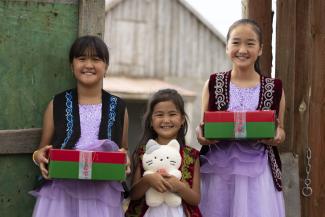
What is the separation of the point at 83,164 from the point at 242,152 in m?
1.00

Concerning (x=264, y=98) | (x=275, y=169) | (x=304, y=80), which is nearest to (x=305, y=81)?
(x=304, y=80)

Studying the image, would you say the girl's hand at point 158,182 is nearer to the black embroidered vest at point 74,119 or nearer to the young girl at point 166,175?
the young girl at point 166,175

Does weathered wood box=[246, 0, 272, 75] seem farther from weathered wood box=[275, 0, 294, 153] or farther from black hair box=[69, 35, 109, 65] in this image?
black hair box=[69, 35, 109, 65]

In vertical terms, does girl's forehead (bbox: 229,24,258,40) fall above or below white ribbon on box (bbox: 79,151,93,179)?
above

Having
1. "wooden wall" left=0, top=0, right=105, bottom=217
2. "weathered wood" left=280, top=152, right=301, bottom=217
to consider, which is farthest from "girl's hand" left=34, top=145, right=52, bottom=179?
"weathered wood" left=280, top=152, right=301, bottom=217

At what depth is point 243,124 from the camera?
140 inches

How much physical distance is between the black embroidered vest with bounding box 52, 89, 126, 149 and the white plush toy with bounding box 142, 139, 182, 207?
0.20 m

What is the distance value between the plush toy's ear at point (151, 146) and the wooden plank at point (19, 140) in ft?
2.14

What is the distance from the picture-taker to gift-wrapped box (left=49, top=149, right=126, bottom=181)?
129 inches

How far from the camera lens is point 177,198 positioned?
12.0 ft

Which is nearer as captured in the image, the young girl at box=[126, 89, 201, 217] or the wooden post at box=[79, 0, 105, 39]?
the young girl at box=[126, 89, 201, 217]

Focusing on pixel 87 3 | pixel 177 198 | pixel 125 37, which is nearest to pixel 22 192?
pixel 177 198

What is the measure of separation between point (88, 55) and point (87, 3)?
1.52 ft

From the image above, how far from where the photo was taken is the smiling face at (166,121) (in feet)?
12.5
